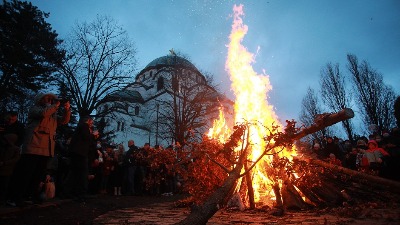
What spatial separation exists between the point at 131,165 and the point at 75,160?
428cm

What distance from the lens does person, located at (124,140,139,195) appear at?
1170cm

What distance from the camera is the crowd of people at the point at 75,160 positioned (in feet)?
18.0

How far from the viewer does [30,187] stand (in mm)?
5793

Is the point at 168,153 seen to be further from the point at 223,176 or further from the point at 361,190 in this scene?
the point at 361,190

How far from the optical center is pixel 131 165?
11711 mm

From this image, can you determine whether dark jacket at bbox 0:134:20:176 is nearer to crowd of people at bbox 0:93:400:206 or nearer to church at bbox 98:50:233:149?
crowd of people at bbox 0:93:400:206

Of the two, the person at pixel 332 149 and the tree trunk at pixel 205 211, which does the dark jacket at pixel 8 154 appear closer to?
the tree trunk at pixel 205 211

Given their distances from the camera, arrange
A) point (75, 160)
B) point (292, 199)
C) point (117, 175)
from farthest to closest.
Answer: point (117, 175), point (75, 160), point (292, 199)

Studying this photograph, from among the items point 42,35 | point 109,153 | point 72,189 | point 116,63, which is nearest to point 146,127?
point 116,63

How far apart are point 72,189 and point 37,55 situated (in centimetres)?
1897

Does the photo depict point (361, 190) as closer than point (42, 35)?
Yes

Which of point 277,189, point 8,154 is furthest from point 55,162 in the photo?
point 277,189

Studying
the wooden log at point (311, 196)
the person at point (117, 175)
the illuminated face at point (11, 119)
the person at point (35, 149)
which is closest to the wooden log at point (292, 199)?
the wooden log at point (311, 196)

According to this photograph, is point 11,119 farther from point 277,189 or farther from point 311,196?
point 311,196
